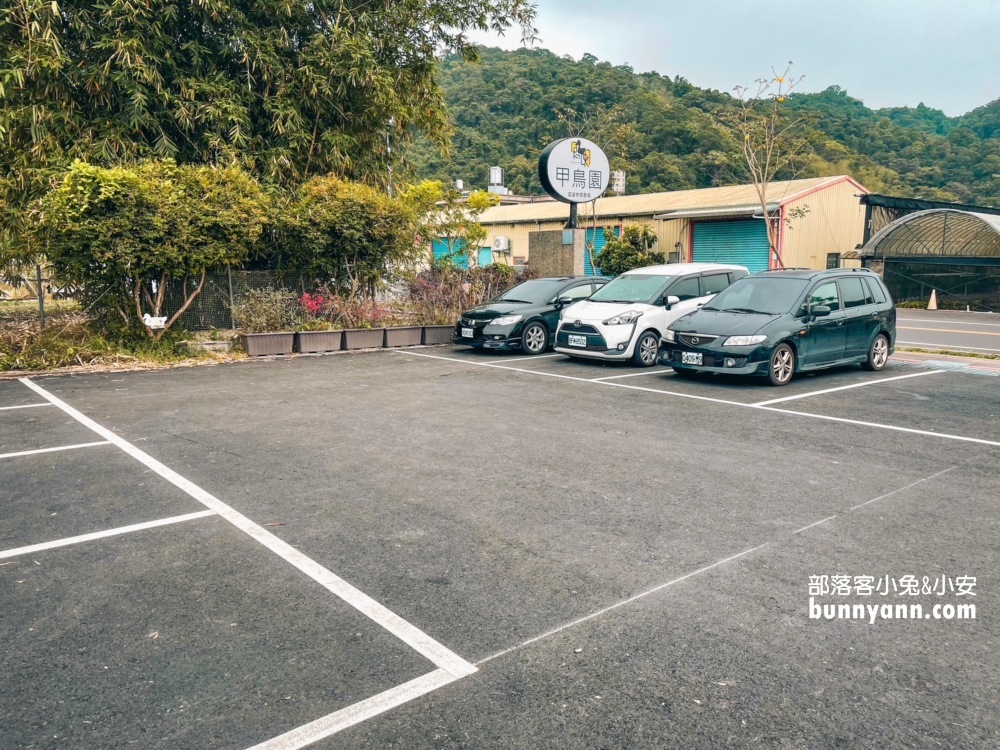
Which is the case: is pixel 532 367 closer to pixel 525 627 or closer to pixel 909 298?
pixel 525 627

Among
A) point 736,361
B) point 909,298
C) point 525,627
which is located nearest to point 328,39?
point 736,361

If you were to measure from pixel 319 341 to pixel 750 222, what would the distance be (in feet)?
71.3

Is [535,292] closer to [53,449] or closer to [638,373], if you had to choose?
[638,373]

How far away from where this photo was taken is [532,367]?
41.8 feet

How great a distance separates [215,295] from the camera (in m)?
15.4

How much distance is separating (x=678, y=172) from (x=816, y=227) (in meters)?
16.1

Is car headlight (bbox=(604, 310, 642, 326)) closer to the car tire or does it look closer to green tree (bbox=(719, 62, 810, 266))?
the car tire

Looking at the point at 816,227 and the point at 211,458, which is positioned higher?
the point at 816,227

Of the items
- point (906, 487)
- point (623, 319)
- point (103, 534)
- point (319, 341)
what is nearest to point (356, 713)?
point (103, 534)

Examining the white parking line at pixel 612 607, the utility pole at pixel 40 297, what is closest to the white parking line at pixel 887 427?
the white parking line at pixel 612 607

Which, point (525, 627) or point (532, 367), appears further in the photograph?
point (532, 367)

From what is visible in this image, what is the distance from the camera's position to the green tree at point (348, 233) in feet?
50.0

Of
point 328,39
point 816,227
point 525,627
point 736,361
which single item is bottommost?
point 525,627

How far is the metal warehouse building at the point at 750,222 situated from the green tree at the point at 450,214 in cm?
902
